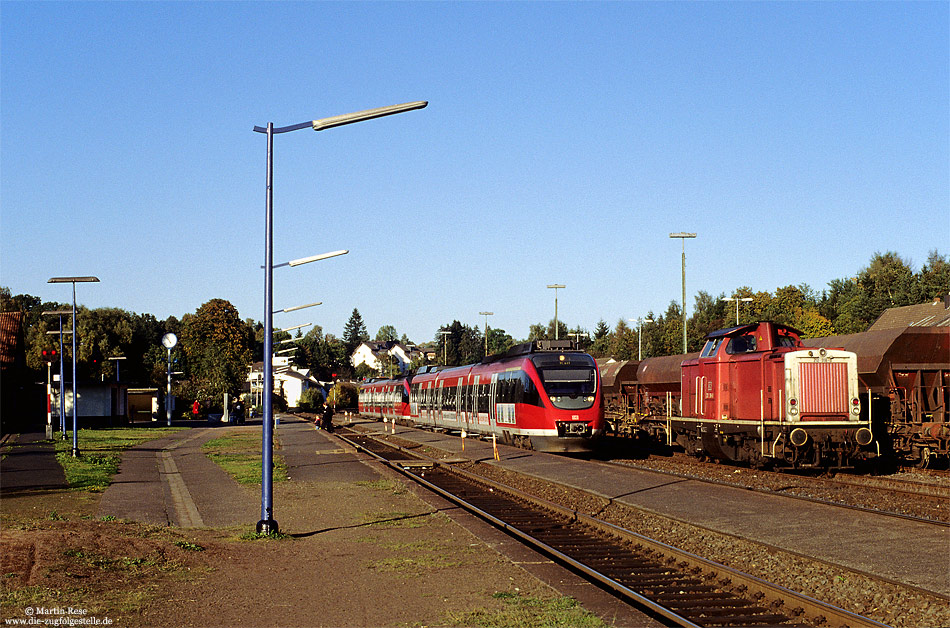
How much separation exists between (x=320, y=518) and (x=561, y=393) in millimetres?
13095

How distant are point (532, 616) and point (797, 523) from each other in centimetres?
721

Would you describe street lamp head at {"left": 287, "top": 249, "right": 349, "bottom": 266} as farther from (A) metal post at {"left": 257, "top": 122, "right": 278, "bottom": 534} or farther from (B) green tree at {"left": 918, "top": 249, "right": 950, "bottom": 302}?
(B) green tree at {"left": 918, "top": 249, "right": 950, "bottom": 302}

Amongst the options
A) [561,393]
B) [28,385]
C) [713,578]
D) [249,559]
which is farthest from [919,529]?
[28,385]

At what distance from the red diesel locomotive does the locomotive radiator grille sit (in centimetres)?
2

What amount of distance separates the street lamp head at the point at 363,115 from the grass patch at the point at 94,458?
38.6ft

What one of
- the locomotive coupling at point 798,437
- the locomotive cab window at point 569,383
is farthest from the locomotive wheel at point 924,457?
the locomotive cab window at point 569,383

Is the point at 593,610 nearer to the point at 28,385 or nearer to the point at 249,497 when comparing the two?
the point at 249,497

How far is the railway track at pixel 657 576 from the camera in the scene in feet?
29.2

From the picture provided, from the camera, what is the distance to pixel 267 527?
14.4 meters

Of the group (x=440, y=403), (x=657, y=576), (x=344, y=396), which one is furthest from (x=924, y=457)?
(x=344, y=396)

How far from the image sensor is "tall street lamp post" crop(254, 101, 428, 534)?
1432 centimetres

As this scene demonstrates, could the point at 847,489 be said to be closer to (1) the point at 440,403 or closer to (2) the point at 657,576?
(2) the point at 657,576

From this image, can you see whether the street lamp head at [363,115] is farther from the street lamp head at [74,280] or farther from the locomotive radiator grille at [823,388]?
the street lamp head at [74,280]

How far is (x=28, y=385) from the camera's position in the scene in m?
63.5
